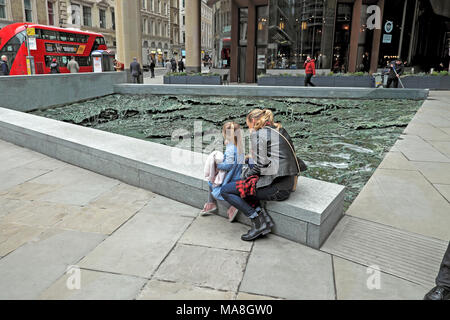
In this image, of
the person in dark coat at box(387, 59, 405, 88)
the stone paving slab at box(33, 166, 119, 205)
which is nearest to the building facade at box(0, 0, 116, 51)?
the person in dark coat at box(387, 59, 405, 88)

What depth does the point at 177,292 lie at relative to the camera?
9.16 ft

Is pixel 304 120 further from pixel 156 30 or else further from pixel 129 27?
pixel 156 30

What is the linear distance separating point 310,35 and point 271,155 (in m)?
25.8

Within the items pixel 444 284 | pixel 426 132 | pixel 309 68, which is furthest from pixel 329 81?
pixel 444 284

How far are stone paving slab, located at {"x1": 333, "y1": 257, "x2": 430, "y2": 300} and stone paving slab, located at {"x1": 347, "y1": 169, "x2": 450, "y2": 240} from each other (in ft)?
3.41

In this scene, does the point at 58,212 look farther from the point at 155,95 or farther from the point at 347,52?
the point at 347,52

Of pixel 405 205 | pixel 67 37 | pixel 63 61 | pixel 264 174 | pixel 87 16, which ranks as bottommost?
pixel 405 205

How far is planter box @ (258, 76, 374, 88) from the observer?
19.5m

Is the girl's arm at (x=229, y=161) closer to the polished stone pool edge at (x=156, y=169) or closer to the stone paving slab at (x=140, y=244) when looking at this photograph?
the polished stone pool edge at (x=156, y=169)

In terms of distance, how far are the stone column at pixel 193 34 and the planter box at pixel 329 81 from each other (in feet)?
24.1

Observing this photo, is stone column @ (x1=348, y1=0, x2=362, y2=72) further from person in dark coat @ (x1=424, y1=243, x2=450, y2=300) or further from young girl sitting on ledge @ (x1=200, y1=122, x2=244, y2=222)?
person in dark coat @ (x1=424, y1=243, x2=450, y2=300)

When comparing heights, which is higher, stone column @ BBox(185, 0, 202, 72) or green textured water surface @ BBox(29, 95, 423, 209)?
stone column @ BBox(185, 0, 202, 72)

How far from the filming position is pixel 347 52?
27.2 m
